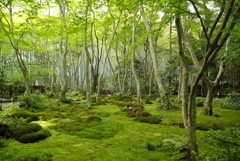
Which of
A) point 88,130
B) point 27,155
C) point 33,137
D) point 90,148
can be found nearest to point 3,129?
point 33,137

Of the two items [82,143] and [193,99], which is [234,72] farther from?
[82,143]

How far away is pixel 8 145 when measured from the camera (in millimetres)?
3945

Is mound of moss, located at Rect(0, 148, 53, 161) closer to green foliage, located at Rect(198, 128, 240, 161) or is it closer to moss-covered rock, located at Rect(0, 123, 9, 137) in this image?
moss-covered rock, located at Rect(0, 123, 9, 137)

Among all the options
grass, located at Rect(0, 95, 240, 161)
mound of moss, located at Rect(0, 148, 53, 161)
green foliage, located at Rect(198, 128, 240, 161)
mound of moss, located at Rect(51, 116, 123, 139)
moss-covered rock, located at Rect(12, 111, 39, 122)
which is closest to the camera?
green foliage, located at Rect(198, 128, 240, 161)

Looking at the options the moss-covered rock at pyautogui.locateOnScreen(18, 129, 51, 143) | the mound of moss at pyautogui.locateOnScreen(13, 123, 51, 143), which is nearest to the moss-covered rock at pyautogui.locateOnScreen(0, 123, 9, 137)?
the mound of moss at pyautogui.locateOnScreen(13, 123, 51, 143)

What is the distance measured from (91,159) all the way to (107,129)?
2247 millimetres

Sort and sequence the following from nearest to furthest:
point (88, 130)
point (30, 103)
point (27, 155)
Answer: point (27, 155)
point (88, 130)
point (30, 103)

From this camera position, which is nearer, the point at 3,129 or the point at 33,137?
the point at 33,137

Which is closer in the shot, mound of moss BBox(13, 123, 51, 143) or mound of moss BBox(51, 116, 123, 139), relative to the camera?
mound of moss BBox(13, 123, 51, 143)

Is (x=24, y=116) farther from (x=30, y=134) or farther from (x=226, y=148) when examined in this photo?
(x=226, y=148)

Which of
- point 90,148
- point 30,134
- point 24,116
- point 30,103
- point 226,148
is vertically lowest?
point 90,148

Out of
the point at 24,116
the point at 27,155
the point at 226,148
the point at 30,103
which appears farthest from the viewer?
the point at 30,103

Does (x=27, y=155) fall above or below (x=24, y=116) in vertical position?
below

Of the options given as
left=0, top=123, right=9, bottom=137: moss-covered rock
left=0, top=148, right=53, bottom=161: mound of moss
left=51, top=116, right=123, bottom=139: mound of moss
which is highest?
left=0, top=123, right=9, bottom=137: moss-covered rock
